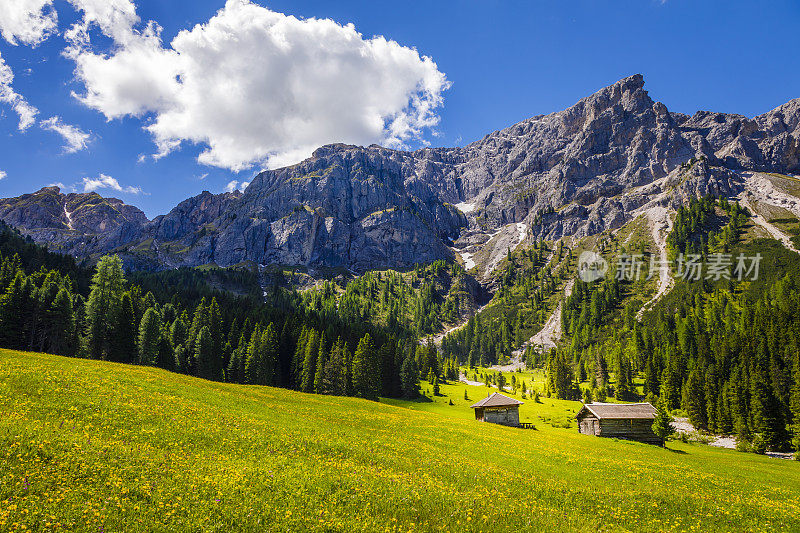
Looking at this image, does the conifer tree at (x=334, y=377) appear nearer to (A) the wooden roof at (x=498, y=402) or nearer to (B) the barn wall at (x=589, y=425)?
(A) the wooden roof at (x=498, y=402)

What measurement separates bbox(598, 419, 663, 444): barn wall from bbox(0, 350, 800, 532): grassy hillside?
31587 millimetres

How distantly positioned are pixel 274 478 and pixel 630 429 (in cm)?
6792

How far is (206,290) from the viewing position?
170m

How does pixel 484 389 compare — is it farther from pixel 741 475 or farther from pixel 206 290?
pixel 206 290

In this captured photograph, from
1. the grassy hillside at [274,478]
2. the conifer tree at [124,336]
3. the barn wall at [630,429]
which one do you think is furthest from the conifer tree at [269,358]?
the barn wall at [630,429]

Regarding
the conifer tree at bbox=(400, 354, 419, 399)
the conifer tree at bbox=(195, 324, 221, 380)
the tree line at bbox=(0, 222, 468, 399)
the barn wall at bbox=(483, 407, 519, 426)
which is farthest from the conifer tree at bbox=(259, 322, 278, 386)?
the barn wall at bbox=(483, 407, 519, 426)

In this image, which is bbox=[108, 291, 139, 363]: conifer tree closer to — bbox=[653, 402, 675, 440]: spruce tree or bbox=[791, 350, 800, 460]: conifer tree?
bbox=[653, 402, 675, 440]: spruce tree

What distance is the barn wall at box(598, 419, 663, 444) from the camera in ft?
201

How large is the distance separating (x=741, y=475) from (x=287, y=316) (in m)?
104

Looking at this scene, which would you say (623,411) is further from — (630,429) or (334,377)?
(334,377)

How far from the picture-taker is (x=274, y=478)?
14.3 meters

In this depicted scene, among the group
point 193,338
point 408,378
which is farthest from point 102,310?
point 408,378

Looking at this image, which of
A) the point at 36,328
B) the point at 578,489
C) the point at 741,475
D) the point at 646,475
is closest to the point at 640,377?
the point at 741,475

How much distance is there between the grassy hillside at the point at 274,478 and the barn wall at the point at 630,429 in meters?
31.6
